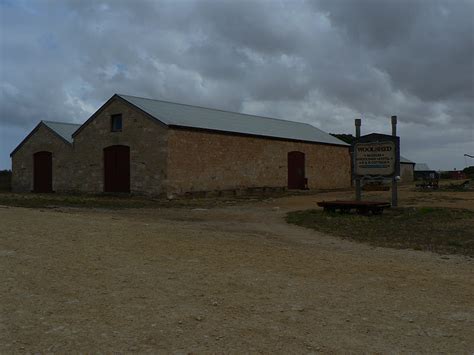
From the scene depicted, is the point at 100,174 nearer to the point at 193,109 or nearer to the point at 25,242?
the point at 193,109

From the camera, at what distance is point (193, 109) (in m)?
30.7

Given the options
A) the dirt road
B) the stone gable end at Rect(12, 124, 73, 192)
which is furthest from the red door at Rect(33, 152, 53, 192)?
the dirt road

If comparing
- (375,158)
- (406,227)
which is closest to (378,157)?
(375,158)

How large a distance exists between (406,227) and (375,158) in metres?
4.70

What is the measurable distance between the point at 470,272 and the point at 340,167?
30.6 m

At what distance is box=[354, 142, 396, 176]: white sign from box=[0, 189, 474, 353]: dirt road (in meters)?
7.85

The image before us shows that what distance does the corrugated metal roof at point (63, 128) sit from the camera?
30.9m

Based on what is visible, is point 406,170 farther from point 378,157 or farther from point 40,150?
point 378,157

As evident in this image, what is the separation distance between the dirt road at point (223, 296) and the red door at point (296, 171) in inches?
895

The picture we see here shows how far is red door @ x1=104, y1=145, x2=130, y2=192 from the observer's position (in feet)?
84.7

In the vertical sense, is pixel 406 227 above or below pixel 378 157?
below

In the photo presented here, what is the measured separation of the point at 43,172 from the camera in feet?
105

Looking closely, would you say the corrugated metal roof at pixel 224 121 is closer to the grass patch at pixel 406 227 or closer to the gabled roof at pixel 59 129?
the gabled roof at pixel 59 129

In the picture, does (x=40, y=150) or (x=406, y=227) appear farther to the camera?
(x=40, y=150)
